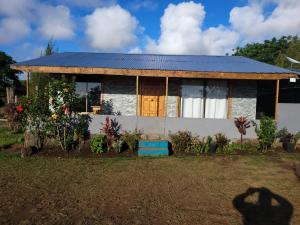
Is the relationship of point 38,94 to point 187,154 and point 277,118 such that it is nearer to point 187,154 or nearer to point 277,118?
point 187,154

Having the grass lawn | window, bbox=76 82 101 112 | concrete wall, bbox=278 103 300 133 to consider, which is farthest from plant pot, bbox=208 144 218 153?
window, bbox=76 82 101 112

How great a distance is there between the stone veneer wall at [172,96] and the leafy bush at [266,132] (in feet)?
13.2

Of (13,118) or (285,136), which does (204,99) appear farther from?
(13,118)

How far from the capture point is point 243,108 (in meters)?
13.2

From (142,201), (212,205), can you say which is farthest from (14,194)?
(212,205)

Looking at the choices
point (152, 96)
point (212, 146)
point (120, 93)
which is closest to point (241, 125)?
point (212, 146)

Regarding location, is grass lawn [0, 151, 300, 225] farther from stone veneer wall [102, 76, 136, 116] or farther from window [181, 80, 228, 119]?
stone veneer wall [102, 76, 136, 116]

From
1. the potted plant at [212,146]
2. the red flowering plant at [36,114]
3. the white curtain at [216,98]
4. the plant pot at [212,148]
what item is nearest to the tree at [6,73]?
the red flowering plant at [36,114]

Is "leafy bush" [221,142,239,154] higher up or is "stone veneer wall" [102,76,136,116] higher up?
"stone veneer wall" [102,76,136,116]

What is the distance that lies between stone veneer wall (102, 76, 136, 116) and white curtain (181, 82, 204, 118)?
2352 millimetres

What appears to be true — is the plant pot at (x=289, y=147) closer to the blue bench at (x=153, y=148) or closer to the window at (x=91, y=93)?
the blue bench at (x=153, y=148)

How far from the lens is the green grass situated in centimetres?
1075

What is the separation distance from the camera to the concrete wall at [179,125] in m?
11.1

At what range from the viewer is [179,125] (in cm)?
1119
